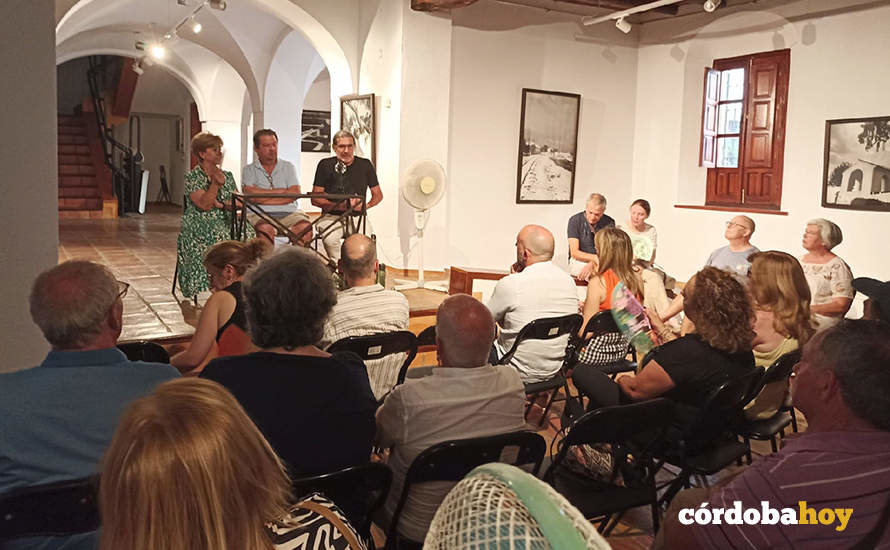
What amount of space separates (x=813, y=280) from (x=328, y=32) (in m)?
5.81

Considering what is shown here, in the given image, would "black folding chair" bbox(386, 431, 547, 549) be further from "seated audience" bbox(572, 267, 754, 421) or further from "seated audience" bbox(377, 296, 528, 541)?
"seated audience" bbox(572, 267, 754, 421)

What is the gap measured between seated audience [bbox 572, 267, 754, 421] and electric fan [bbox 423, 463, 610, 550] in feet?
7.88

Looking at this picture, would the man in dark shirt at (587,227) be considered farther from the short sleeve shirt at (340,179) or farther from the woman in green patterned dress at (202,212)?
the woman in green patterned dress at (202,212)

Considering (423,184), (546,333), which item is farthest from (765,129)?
(546,333)

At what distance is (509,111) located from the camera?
8.99 metres

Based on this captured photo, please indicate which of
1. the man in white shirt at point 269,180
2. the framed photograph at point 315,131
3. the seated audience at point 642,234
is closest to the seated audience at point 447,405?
the man in white shirt at point 269,180

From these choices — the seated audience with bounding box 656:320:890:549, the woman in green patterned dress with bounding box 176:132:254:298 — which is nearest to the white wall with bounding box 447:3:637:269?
the woman in green patterned dress with bounding box 176:132:254:298

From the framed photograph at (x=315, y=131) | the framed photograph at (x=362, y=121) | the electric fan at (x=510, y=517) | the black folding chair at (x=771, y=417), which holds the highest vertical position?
the framed photograph at (x=315, y=131)

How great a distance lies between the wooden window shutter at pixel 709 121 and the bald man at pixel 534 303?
18.9 ft

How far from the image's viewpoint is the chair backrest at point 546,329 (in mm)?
3812

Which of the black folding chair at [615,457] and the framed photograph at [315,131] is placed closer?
the black folding chair at [615,457]

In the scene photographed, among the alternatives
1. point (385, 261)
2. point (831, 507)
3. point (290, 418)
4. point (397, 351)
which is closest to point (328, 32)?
point (385, 261)

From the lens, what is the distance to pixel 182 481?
93 cm

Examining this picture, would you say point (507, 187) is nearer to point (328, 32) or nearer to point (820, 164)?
point (328, 32)
